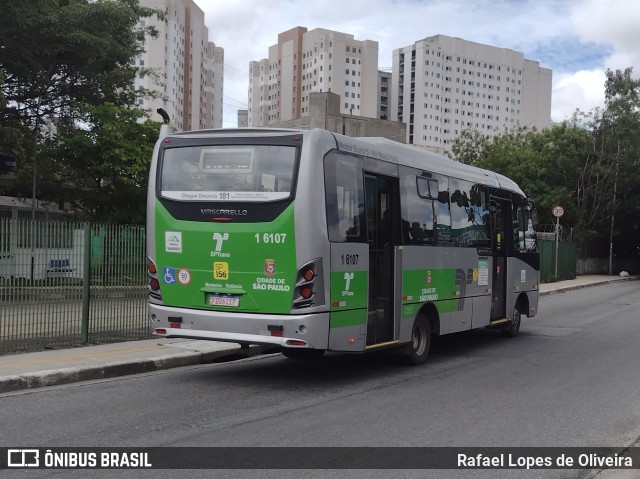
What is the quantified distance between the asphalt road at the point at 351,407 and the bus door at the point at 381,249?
0.77 m

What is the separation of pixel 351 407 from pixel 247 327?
5.40 feet

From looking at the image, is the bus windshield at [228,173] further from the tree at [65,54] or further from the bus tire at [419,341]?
the tree at [65,54]

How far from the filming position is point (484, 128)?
595ft

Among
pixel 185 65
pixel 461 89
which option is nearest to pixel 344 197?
pixel 185 65

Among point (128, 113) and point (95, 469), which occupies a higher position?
point (128, 113)

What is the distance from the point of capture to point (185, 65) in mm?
132375

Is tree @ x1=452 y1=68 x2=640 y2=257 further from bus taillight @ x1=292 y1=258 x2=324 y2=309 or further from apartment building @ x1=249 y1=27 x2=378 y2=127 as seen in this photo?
apartment building @ x1=249 y1=27 x2=378 y2=127

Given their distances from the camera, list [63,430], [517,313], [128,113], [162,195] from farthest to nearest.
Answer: [128,113] < [517,313] < [162,195] < [63,430]

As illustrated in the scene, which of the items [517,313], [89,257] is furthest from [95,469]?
[517,313]

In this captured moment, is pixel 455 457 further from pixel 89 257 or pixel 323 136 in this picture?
pixel 89 257

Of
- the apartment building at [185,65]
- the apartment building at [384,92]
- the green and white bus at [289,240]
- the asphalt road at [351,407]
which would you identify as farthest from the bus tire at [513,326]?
the apartment building at [384,92]

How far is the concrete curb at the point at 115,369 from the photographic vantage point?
8062 mm

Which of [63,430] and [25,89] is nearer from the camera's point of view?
[63,430]

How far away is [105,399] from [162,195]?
9.00 feet
